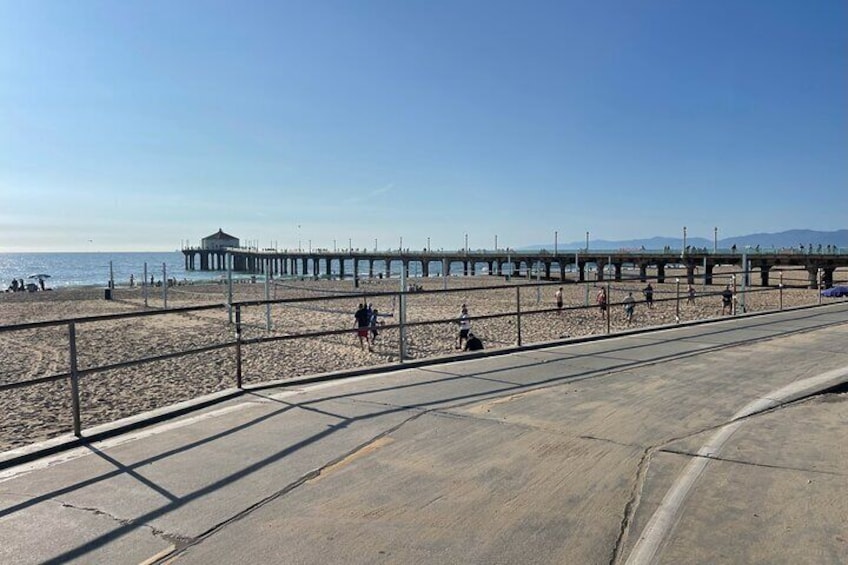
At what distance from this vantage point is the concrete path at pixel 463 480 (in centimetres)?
335

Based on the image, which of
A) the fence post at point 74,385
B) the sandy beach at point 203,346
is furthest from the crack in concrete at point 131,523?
the sandy beach at point 203,346

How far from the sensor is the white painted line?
3324 mm

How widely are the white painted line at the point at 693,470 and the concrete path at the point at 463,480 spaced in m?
0.02

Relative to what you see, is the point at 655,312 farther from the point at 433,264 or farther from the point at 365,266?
the point at 365,266

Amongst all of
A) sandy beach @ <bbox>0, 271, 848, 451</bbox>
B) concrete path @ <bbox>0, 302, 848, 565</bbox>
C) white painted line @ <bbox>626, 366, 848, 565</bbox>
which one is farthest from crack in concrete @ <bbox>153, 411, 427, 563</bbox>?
sandy beach @ <bbox>0, 271, 848, 451</bbox>

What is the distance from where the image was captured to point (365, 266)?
158 m

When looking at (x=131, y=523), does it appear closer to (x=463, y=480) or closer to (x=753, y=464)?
(x=463, y=480)

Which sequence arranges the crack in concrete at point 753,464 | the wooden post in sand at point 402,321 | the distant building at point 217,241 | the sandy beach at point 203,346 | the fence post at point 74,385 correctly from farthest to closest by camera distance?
1. the distant building at point 217,241
2. the wooden post in sand at point 402,321
3. the sandy beach at point 203,346
4. the fence post at point 74,385
5. the crack in concrete at point 753,464

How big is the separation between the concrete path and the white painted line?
0.06 ft

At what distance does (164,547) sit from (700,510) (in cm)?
316

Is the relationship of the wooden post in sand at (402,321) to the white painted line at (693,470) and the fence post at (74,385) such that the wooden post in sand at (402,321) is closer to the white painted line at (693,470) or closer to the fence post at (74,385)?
the fence post at (74,385)

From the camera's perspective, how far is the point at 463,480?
4266 millimetres

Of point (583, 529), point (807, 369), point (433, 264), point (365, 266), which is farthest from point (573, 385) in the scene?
point (365, 266)

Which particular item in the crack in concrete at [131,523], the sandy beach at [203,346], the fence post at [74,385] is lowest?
the sandy beach at [203,346]
